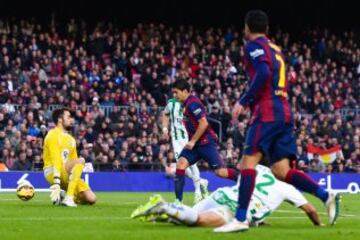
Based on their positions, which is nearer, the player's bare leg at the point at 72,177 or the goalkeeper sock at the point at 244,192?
the goalkeeper sock at the point at 244,192

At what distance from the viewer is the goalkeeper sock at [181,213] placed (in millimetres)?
12344

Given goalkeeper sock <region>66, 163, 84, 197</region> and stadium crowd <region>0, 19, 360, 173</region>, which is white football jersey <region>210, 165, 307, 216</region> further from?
stadium crowd <region>0, 19, 360, 173</region>

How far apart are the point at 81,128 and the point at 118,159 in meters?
1.54

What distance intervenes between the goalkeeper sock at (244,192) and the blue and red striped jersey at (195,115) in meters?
7.18

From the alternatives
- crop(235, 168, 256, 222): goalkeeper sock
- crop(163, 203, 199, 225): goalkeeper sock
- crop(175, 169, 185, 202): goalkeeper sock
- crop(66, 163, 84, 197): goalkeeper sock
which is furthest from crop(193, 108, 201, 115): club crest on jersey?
crop(235, 168, 256, 222): goalkeeper sock

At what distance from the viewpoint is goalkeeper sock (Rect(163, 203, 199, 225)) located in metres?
12.3

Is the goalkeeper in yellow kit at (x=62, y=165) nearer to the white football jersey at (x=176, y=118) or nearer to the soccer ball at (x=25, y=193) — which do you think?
the soccer ball at (x=25, y=193)

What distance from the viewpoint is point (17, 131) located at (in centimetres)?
3225

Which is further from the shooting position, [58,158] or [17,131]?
[17,131]

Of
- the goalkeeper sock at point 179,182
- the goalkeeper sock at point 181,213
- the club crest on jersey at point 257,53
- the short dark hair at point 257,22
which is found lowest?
the goalkeeper sock at point 179,182

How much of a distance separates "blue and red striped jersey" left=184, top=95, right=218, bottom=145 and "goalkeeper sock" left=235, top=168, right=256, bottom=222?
23.6 ft

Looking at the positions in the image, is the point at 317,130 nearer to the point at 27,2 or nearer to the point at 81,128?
the point at 81,128

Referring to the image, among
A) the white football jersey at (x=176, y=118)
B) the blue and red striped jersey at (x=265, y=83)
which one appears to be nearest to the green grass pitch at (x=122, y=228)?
the blue and red striped jersey at (x=265, y=83)

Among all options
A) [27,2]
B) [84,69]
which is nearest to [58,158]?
[84,69]
